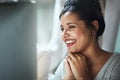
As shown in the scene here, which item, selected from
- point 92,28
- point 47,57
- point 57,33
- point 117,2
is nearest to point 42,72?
point 47,57

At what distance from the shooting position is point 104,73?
0.81 m

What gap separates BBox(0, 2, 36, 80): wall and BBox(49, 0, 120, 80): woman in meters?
0.19

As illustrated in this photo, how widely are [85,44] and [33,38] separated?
0.27 meters

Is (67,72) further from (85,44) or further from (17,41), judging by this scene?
(17,41)

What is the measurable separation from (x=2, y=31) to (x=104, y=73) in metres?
0.50

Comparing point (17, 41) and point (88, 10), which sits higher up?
point (88, 10)

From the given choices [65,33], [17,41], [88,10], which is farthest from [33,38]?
[88,10]

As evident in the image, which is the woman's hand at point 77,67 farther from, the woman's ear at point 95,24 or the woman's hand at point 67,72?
the woman's ear at point 95,24

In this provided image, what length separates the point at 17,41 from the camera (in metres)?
0.97

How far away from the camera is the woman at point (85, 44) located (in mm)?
805

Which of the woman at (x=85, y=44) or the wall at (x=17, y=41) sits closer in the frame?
the woman at (x=85, y=44)

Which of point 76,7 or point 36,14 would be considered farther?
A: point 36,14

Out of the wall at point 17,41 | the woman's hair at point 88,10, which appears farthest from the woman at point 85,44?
the wall at point 17,41

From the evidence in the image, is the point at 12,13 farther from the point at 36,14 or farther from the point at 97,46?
the point at 97,46
